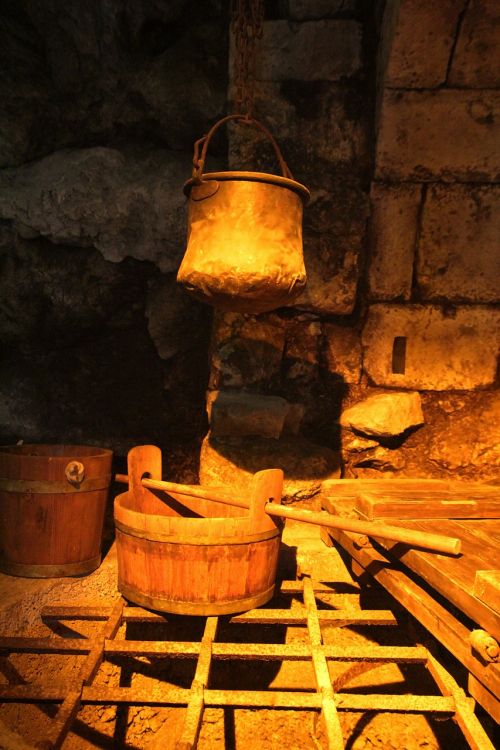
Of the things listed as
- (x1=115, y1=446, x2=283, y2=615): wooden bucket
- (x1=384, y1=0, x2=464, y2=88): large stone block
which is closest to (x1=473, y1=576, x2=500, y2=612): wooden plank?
(x1=115, y1=446, x2=283, y2=615): wooden bucket

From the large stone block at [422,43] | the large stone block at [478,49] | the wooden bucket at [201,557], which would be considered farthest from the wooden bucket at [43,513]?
the large stone block at [478,49]

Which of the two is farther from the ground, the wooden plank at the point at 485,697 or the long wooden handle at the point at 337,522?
the long wooden handle at the point at 337,522

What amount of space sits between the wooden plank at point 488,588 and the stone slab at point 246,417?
1.76 meters

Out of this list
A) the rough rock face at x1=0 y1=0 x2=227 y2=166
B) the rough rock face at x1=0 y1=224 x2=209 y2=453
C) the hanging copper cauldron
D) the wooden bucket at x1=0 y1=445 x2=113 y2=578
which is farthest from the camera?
the rough rock face at x1=0 y1=224 x2=209 y2=453

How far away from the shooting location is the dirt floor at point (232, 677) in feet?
8.34

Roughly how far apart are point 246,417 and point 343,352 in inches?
28.6

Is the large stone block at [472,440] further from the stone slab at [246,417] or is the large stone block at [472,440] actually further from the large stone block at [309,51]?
the large stone block at [309,51]

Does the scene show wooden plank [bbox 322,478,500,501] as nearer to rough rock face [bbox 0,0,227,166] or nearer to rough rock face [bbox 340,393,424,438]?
rough rock face [bbox 340,393,424,438]

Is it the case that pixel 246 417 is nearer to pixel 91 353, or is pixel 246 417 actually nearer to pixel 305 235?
pixel 305 235

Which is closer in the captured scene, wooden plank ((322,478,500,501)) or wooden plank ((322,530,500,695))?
wooden plank ((322,530,500,695))

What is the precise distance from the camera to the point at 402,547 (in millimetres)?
2076

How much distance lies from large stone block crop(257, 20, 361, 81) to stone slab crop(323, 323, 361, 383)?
4.70 feet

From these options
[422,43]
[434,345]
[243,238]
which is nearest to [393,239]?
[434,345]

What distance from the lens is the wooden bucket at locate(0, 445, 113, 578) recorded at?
2799mm
